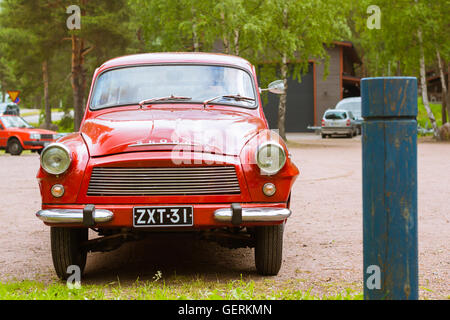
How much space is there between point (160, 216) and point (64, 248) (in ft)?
2.70

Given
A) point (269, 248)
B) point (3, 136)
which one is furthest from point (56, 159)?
point (3, 136)

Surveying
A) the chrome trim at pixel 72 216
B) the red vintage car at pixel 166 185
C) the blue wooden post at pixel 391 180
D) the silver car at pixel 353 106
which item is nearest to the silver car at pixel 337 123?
the silver car at pixel 353 106

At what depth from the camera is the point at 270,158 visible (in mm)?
4676

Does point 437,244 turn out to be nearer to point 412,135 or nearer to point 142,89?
point 142,89

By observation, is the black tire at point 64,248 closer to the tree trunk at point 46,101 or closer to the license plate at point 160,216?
the license plate at point 160,216

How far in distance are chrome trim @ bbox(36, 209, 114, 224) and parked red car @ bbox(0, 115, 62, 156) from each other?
1953 centimetres

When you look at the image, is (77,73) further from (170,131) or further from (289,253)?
(170,131)

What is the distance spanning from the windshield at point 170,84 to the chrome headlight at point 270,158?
136 cm

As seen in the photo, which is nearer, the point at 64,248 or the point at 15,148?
the point at 64,248

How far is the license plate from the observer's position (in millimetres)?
4547

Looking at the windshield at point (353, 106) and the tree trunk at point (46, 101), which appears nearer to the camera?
the windshield at point (353, 106)

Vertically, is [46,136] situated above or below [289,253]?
above

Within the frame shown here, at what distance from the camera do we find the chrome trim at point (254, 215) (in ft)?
14.9

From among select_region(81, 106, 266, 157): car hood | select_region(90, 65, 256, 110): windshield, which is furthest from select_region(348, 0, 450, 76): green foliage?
select_region(81, 106, 266, 157): car hood
